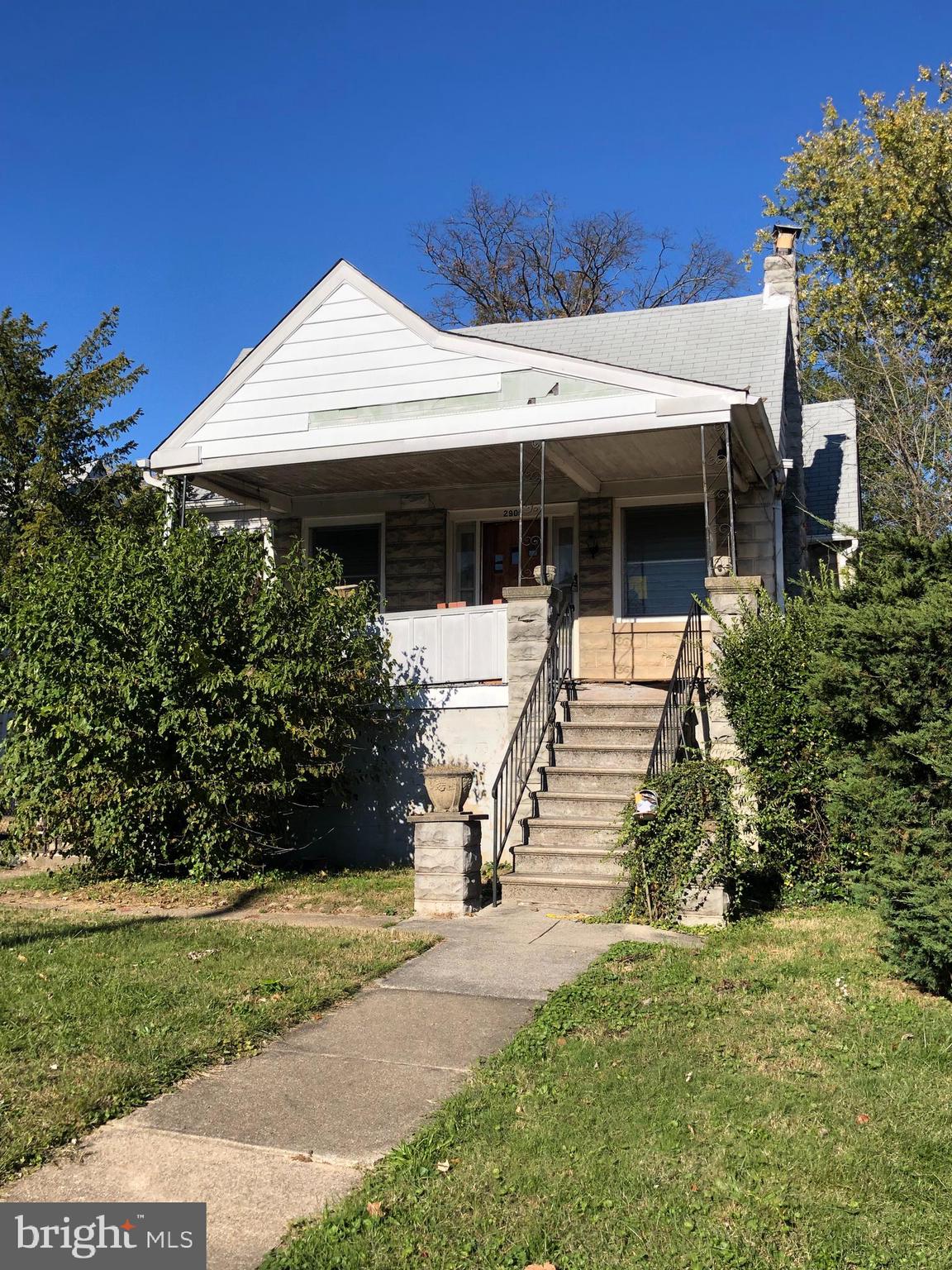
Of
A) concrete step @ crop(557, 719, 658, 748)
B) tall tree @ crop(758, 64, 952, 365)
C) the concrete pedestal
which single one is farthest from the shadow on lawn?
tall tree @ crop(758, 64, 952, 365)

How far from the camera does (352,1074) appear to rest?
16.9 feet

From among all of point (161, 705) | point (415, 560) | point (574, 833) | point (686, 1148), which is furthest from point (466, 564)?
point (686, 1148)

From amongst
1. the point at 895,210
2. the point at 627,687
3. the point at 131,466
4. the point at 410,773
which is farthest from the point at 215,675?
the point at 895,210

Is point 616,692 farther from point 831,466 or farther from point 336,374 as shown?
point 831,466

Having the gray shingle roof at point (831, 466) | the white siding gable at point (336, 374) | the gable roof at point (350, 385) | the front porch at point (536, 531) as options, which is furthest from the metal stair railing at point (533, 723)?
the gray shingle roof at point (831, 466)

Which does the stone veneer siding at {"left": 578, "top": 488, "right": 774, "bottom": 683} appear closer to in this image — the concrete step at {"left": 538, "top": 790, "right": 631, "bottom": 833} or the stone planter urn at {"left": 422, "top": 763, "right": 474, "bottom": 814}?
the concrete step at {"left": 538, "top": 790, "right": 631, "bottom": 833}

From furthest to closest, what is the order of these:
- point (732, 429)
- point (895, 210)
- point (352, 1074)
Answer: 1. point (895, 210)
2. point (732, 429)
3. point (352, 1074)

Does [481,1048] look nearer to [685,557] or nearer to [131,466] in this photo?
[685,557]

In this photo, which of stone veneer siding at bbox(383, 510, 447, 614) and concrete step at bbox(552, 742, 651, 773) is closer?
concrete step at bbox(552, 742, 651, 773)

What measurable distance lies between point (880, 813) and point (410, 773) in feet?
21.3

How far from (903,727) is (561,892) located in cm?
356

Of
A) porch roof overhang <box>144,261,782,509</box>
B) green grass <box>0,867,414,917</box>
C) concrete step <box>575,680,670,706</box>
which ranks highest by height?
porch roof overhang <box>144,261,782,509</box>

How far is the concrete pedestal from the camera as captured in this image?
8.73 m
